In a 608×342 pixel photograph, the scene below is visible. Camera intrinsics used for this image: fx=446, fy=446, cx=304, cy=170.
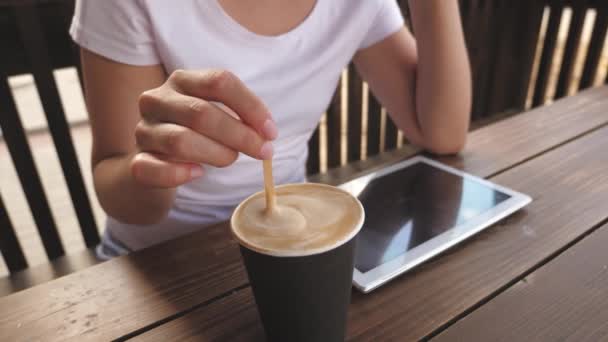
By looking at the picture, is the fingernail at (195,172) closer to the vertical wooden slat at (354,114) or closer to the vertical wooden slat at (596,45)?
the vertical wooden slat at (354,114)

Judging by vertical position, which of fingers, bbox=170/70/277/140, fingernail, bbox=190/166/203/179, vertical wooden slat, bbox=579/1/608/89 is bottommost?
vertical wooden slat, bbox=579/1/608/89

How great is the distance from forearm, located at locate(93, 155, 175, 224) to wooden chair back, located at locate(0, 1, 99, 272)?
67 cm

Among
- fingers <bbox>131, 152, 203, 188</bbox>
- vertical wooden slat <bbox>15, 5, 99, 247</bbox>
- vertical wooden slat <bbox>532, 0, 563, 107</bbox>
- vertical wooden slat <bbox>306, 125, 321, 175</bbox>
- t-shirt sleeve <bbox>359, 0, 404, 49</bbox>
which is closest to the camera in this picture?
fingers <bbox>131, 152, 203, 188</bbox>

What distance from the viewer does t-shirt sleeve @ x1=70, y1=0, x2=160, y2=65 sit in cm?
76

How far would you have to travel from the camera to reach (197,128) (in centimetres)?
49

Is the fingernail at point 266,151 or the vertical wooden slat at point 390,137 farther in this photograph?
the vertical wooden slat at point 390,137

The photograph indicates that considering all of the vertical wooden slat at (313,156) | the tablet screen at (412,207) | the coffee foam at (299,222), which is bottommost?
the vertical wooden slat at (313,156)

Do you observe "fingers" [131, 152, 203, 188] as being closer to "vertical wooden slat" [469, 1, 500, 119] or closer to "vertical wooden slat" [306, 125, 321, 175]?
"vertical wooden slat" [306, 125, 321, 175]

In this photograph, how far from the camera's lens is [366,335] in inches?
20.5

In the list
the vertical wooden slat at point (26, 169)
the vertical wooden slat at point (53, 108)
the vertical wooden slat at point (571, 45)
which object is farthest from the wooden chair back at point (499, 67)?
the vertical wooden slat at point (26, 169)

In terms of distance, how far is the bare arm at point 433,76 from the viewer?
3.24ft

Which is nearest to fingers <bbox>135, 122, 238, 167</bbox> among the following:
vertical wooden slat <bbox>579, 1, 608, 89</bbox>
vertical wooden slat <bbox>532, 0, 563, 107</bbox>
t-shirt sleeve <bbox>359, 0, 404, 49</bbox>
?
t-shirt sleeve <bbox>359, 0, 404, 49</bbox>

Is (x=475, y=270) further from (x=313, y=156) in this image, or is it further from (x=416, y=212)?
(x=313, y=156)

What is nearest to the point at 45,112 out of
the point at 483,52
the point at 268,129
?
the point at 268,129
